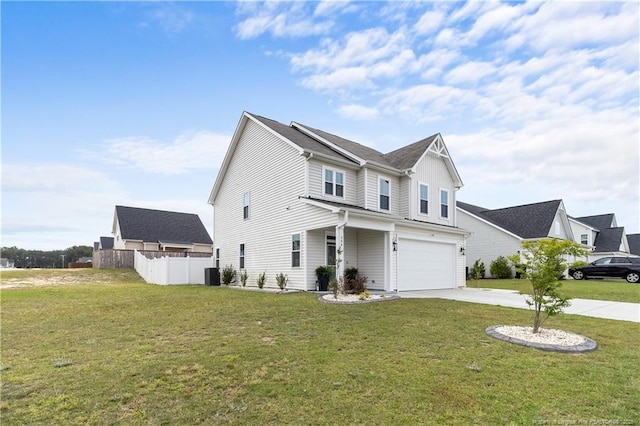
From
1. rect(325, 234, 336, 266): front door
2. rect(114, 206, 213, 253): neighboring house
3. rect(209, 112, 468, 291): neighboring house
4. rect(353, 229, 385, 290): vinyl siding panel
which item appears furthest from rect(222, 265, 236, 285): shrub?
rect(114, 206, 213, 253): neighboring house

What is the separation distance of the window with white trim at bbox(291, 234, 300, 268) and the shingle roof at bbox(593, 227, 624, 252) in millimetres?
35314

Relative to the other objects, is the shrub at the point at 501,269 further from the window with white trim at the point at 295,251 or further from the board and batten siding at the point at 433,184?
the window with white trim at the point at 295,251

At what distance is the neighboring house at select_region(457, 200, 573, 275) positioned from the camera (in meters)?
27.2

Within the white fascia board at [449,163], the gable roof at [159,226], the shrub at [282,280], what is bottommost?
the shrub at [282,280]

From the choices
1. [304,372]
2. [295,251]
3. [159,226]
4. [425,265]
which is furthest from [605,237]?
[159,226]

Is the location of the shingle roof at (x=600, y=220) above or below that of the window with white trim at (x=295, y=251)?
above

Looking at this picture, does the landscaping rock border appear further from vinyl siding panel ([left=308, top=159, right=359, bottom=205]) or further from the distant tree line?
the distant tree line

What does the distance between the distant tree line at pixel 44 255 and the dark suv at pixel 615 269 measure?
81.2 meters

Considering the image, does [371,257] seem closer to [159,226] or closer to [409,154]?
[409,154]

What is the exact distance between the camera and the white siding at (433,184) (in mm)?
17578

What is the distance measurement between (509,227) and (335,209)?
2270 cm

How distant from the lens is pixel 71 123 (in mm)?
15422

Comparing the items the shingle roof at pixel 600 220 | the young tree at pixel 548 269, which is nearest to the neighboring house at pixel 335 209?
the young tree at pixel 548 269

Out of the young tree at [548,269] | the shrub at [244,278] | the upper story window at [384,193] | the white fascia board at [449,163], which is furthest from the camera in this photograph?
the white fascia board at [449,163]
